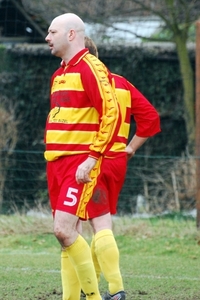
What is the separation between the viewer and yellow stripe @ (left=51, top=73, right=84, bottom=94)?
18.6ft

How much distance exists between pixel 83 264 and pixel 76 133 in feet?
2.70

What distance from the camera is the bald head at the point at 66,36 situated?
5723mm

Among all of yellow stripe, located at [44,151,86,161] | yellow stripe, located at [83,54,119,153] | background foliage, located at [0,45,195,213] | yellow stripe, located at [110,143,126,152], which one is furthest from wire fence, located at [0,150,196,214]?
yellow stripe, located at [83,54,119,153]

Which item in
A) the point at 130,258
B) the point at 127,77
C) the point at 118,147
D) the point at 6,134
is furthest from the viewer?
the point at 127,77

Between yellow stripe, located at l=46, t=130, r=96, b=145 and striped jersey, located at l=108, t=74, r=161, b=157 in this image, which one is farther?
striped jersey, located at l=108, t=74, r=161, b=157

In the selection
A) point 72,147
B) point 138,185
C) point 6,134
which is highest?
point 72,147

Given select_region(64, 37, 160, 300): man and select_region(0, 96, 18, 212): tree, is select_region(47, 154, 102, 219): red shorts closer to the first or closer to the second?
select_region(64, 37, 160, 300): man

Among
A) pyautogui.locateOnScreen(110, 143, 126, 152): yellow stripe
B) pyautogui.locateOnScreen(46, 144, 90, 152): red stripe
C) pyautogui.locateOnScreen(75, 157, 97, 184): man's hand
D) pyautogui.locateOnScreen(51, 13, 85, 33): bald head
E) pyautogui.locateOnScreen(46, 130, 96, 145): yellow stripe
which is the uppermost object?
pyautogui.locateOnScreen(51, 13, 85, 33): bald head

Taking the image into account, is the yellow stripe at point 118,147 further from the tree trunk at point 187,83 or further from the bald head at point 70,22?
the tree trunk at point 187,83

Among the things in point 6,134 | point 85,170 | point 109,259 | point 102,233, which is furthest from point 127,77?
point 85,170

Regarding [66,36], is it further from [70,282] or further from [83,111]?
[70,282]

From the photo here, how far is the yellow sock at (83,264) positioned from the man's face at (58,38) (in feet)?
3.95

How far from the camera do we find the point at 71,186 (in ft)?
18.4

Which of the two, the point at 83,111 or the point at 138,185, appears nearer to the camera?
the point at 83,111
